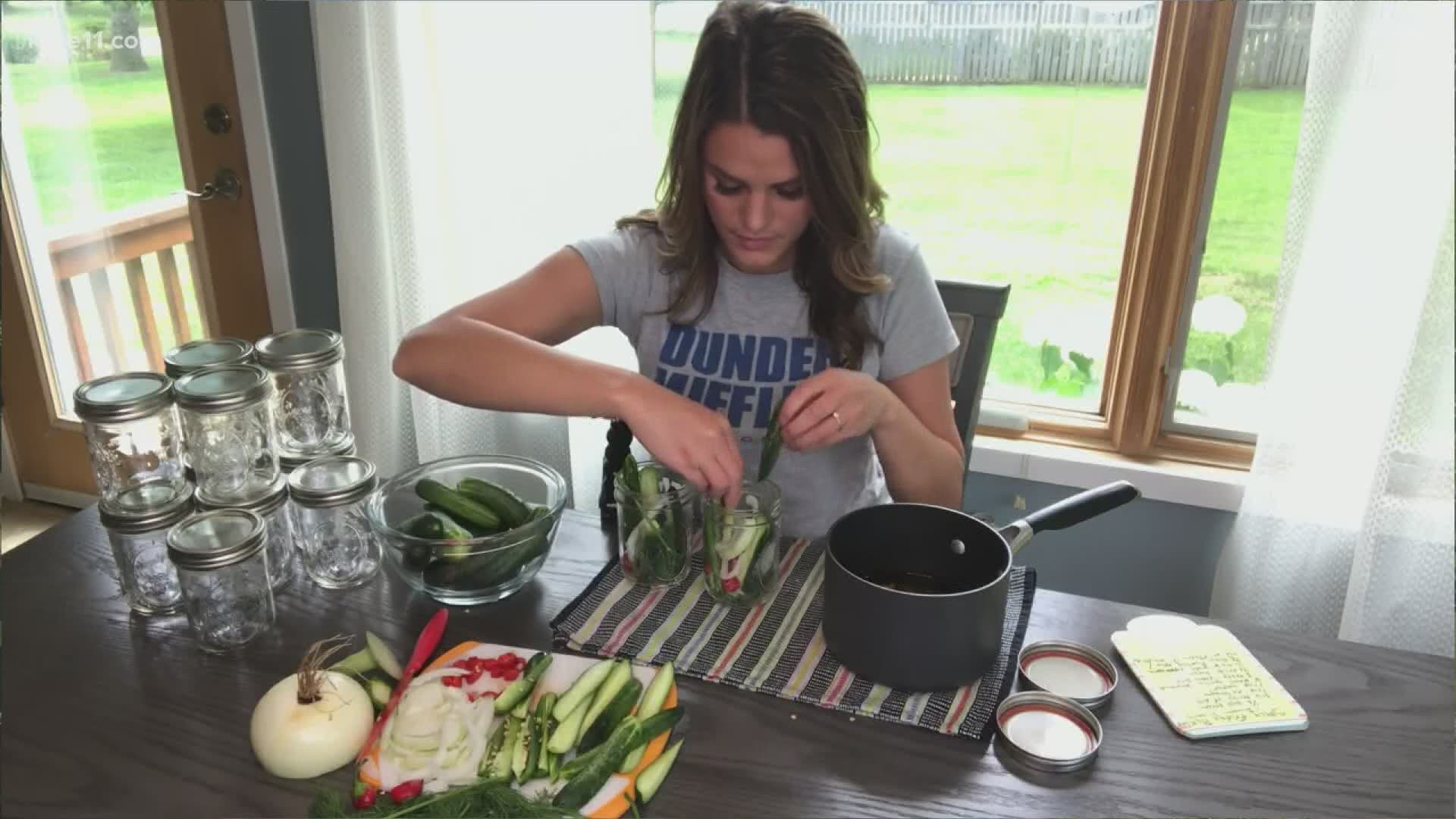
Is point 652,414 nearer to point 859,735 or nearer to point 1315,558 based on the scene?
point 859,735

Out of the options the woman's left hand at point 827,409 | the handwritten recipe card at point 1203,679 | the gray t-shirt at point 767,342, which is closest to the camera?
the handwritten recipe card at point 1203,679

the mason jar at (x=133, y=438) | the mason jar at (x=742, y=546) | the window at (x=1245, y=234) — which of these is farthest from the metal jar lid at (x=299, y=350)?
the window at (x=1245, y=234)

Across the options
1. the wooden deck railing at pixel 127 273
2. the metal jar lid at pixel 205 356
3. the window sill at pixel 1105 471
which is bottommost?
the window sill at pixel 1105 471

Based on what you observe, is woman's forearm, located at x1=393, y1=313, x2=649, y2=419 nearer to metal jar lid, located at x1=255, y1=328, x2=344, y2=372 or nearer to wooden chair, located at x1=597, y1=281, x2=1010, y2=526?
metal jar lid, located at x1=255, y1=328, x2=344, y2=372

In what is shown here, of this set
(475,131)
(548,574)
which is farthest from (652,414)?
(475,131)

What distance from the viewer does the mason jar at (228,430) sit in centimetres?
97

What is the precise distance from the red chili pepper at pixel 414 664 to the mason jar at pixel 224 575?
0.16 meters

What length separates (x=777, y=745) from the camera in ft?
2.64

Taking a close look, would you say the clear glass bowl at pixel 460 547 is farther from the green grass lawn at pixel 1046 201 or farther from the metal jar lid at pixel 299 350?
the green grass lawn at pixel 1046 201

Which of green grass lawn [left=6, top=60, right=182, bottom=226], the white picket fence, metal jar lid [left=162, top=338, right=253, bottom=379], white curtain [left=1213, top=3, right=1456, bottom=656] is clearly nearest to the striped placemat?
metal jar lid [left=162, top=338, right=253, bottom=379]

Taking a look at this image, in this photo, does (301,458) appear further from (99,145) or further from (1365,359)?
(99,145)

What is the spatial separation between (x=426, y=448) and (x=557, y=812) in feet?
4.78

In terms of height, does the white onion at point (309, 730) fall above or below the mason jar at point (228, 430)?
below

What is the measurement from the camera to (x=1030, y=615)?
0.97 m
